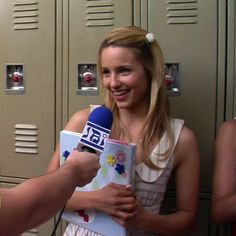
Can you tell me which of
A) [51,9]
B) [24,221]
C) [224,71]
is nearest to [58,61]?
[51,9]

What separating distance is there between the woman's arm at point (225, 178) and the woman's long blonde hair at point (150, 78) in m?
0.22

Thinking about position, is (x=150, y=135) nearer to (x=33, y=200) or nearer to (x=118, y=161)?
(x=118, y=161)

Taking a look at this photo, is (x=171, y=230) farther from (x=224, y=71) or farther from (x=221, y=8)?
(x=221, y=8)

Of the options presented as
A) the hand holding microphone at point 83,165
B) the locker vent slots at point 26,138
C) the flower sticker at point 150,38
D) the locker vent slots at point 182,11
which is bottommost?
the locker vent slots at point 26,138

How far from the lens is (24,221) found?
2.43ft

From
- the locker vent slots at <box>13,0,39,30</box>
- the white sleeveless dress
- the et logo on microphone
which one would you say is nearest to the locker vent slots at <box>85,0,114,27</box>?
the locker vent slots at <box>13,0,39,30</box>

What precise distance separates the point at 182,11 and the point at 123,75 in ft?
1.82

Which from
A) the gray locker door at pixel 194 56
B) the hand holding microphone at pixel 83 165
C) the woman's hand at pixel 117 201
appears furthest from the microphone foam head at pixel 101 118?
the gray locker door at pixel 194 56

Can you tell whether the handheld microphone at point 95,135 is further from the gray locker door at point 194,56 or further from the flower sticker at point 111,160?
the gray locker door at point 194,56

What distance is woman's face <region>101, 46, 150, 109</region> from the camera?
1380 mm

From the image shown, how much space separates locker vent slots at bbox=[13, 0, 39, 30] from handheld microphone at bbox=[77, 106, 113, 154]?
3.69ft

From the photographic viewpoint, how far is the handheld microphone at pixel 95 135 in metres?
0.92

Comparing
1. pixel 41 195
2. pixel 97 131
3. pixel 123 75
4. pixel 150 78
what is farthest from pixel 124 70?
pixel 41 195

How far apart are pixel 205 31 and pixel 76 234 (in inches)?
42.5
